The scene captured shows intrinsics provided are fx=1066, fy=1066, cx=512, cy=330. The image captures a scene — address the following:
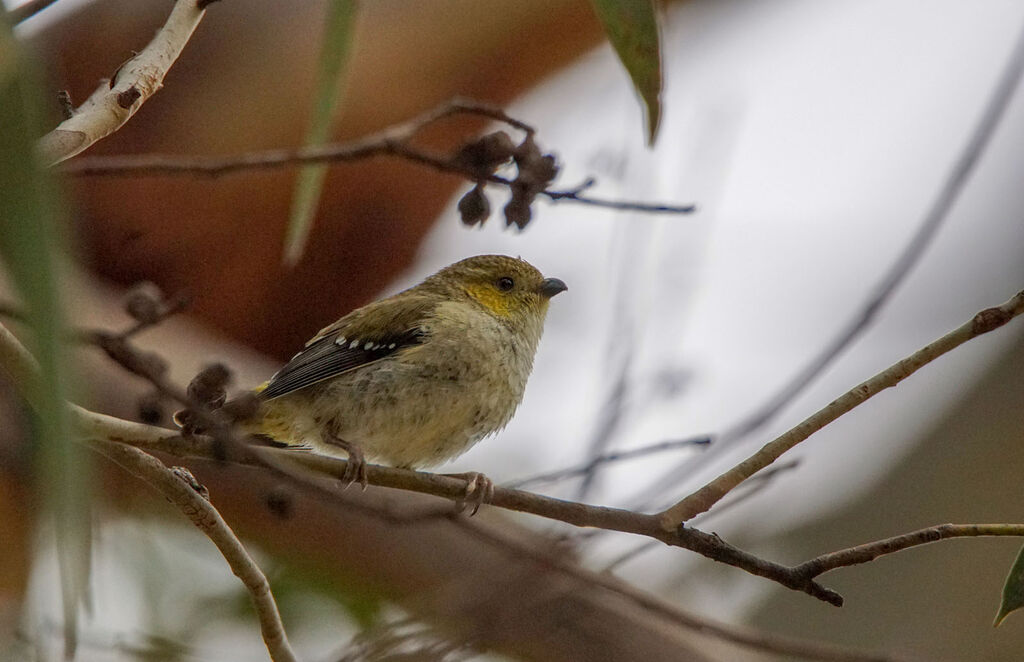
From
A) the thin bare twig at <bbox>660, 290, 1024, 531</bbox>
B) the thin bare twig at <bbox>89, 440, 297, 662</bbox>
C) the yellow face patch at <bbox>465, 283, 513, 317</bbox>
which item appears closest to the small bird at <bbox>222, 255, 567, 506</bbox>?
the yellow face patch at <bbox>465, 283, 513, 317</bbox>

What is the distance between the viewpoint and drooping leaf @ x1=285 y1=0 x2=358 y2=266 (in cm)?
160

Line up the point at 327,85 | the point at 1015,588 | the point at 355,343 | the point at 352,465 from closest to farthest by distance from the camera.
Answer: the point at 327,85, the point at 1015,588, the point at 352,465, the point at 355,343

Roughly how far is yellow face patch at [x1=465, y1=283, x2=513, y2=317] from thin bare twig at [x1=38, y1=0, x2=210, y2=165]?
5.86 ft

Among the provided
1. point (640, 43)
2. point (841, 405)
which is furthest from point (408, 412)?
point (640, 43)

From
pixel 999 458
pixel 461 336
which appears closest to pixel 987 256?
pixel 999 458

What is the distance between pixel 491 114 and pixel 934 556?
555cm

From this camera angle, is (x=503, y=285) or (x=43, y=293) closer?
(x=43, y=293)

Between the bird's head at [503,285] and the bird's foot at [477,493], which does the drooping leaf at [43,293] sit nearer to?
the bird's foot at [477,493]

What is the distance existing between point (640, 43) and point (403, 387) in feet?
5.50

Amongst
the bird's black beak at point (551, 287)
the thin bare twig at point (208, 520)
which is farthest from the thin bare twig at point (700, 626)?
the bird's black beak at point (551, 287)

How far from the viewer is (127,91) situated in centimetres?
182

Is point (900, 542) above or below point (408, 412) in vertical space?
below

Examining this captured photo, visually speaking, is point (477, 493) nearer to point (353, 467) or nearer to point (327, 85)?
point (353, 467)

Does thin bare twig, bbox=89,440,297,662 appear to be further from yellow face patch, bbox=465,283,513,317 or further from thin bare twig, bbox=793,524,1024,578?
yellow face patch, bbox=465,283,513,317
